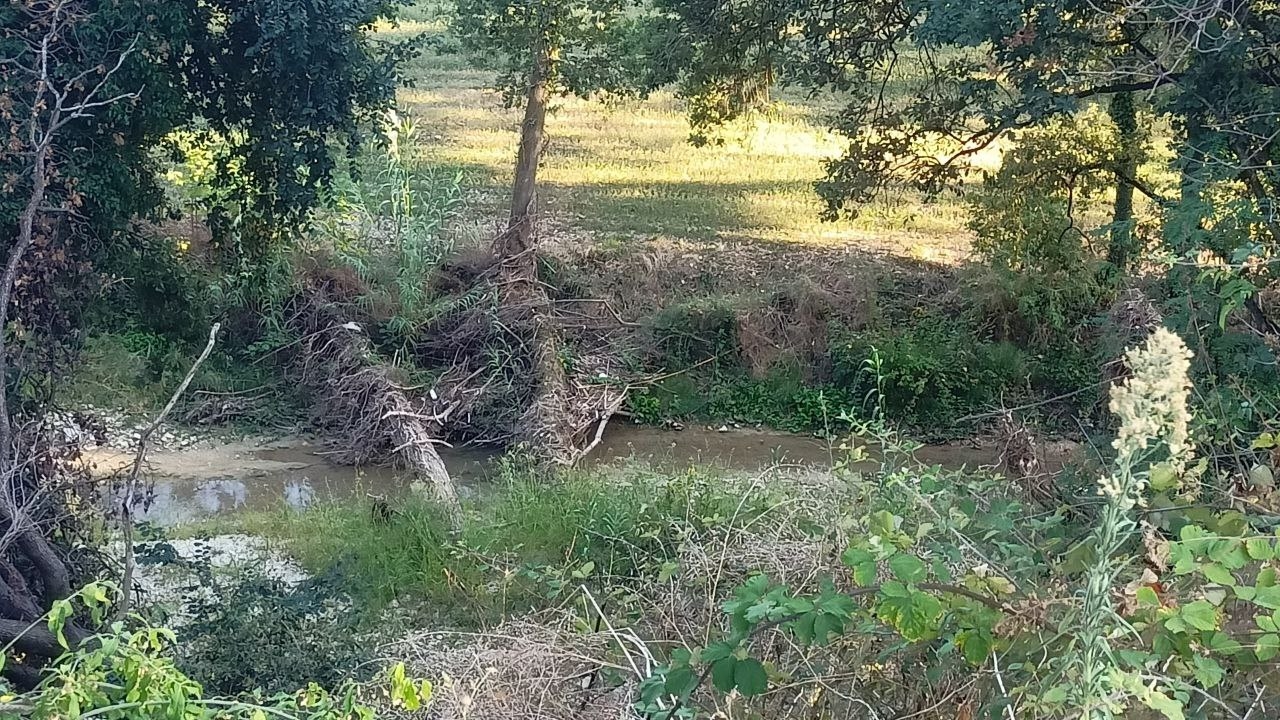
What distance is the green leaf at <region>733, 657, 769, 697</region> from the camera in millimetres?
2137

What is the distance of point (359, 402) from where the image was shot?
388 inches

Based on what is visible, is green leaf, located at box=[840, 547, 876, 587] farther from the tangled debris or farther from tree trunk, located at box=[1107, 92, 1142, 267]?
tree trunk, located at box=[1107, 92, 1142, 267]

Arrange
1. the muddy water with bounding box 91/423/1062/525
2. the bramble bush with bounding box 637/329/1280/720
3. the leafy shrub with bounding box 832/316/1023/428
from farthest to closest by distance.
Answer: the leafy shrub with bounding box 832/316/1023/428
the muddy water with bounding box 91/423/1062/525
the bramble bush with bounding box 637/329/1280/720

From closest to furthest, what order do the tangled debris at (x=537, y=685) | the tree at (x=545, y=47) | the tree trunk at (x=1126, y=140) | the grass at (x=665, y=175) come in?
the tangled debris at (x=537, y=685)
the tree trunk at (x=1126, y=140)
the tree at (x=545, y=47)
the grass at (x=665, y=175)

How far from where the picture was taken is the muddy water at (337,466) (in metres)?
8.93

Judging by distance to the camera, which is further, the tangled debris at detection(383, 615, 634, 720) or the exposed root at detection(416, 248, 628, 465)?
the exposed root at detection(416, 248, 628, 465)

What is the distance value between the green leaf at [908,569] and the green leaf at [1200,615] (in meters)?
0.45

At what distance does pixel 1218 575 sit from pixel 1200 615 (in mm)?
78

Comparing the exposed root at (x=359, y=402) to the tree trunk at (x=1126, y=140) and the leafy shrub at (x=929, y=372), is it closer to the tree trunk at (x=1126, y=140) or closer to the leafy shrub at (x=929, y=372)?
the leafy shrub at (x=929, y=372)

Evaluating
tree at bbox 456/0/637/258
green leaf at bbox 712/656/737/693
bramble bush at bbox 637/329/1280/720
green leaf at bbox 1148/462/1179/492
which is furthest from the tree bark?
tree at bbox 456/0/637/258

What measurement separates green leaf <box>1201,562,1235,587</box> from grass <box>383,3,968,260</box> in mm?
9490

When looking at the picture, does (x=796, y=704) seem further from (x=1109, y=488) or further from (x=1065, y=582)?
(x=1109, y=488)

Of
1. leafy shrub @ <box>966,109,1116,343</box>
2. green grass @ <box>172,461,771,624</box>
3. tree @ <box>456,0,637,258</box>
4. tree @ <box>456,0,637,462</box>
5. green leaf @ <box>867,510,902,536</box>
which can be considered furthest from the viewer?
tree @ <box>456,0,637,258</box>

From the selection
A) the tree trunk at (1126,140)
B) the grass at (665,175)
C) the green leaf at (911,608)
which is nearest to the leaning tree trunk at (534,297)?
the grass at (665,175)
